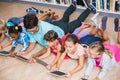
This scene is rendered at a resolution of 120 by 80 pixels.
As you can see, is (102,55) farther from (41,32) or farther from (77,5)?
(77,5)

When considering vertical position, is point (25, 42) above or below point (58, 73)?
above

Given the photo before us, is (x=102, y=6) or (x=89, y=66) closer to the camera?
(x=89, y=66)

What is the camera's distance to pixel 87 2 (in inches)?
95.6

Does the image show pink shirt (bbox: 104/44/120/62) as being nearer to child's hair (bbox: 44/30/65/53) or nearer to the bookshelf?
child's hair (bbox: 44/30/65/53)

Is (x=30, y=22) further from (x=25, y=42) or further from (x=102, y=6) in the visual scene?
(x=102, y=6)

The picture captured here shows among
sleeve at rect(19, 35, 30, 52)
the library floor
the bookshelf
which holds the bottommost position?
the library floor

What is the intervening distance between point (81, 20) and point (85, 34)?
0.24 m

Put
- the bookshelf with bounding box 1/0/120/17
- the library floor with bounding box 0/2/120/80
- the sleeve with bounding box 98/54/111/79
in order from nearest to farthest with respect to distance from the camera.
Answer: the sleeve with bounding box 98/54/111/79 → the library floor with bounding box 0/2/120/80 → the bookshelf with bounding box 1/0/120/17

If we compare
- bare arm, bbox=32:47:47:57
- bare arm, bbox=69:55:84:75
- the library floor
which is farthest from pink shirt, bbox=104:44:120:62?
bare arm, bbox=32:47:47:57

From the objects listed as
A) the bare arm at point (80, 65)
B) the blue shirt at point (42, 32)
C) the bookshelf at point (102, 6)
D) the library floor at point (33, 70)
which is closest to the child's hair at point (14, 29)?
the blue shirt at point (42, 32)

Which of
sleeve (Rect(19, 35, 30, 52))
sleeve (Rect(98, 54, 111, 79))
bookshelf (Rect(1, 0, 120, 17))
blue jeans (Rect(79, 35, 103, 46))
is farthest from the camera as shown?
bookshelf (Rect(1, 0, 120, 17))

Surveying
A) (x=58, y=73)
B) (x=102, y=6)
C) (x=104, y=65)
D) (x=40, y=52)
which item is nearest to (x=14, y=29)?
(x=40, y=52)

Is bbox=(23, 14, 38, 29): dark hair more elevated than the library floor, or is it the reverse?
bbox=(23, 14, 38, 29): dark hair

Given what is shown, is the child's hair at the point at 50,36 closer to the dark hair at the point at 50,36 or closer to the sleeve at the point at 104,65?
the dark hair at the point at 50,36
